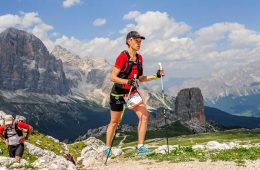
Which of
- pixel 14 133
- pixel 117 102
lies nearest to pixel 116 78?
pixel 117 102

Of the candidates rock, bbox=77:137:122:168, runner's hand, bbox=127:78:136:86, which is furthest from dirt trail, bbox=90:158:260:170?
runner's hand, bbox=127:78:136:86

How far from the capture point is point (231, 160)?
18.3m

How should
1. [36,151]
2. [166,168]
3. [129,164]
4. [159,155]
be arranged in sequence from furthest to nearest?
1. [36,151]
2. [159,155]
3. [129,164]
4. [166,168]

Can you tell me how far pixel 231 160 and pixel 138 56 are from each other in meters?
6.87

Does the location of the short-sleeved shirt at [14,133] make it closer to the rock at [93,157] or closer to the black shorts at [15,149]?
the black shorts at [15,149]

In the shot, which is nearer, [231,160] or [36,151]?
[231,160]

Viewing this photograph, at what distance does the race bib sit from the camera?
59.4ft

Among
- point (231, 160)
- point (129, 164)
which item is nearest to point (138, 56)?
point (129, 164)

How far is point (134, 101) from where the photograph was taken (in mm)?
18125

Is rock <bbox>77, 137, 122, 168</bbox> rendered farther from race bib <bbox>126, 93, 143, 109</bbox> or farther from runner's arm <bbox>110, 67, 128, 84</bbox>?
runner's arm <bbox>110, 67, 128, 84</bbox>

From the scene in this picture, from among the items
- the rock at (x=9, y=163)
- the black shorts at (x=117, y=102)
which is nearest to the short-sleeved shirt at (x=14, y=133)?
the rock at (x=9, y=163)

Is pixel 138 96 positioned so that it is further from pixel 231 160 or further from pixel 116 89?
pixel 231 160

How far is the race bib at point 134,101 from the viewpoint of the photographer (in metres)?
18.1

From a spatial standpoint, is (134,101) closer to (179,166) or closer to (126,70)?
(126,70)
